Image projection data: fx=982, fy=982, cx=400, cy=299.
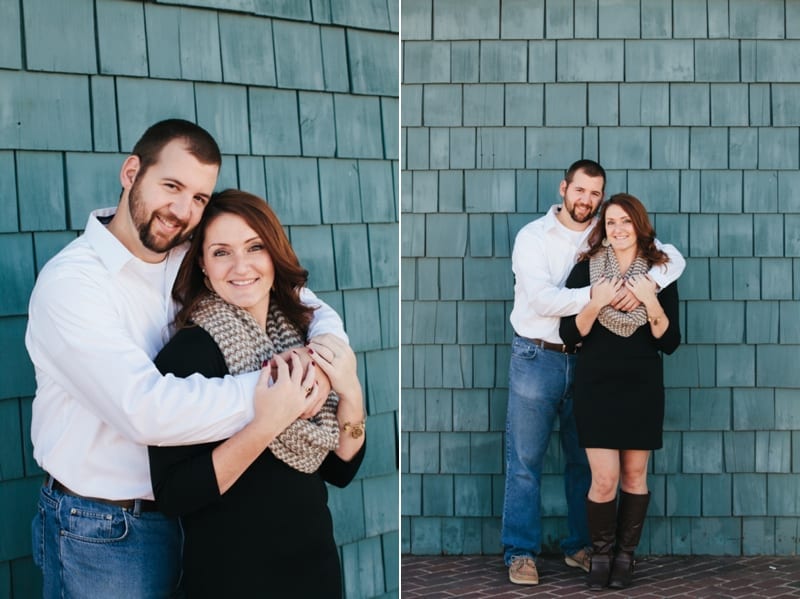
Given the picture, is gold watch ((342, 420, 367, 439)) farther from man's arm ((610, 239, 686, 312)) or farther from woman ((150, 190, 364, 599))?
man's arm ((610, 239, 686, 312))

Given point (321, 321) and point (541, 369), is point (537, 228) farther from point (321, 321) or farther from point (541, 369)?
point (321, 321)

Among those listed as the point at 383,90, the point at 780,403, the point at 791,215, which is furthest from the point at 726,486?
the point at 383,90

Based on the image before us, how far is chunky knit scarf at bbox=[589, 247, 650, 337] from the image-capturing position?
4.16m

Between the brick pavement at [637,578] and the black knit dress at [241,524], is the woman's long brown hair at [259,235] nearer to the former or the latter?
the black knit dress at [241,524]

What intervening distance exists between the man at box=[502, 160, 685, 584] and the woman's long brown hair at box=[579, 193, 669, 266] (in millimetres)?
71

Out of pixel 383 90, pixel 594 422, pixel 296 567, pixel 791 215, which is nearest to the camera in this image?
pixel 296 567

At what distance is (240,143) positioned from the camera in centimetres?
334

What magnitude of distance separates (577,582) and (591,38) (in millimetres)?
2592

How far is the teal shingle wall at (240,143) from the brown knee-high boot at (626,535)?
3.66 feet

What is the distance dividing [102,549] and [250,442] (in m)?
0.48

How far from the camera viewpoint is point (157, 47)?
10.2 ft

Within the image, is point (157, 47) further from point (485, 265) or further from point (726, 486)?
point (726, 486)

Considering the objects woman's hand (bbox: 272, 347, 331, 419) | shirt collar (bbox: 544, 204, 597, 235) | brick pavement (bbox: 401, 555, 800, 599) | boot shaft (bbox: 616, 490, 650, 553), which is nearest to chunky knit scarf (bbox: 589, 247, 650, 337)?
shirt collar (bbox: 544, 204, 597, 235)

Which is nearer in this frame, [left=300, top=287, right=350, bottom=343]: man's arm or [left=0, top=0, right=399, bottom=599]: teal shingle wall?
[left=300, top=287, right=350, bottom=343]: man's arm
